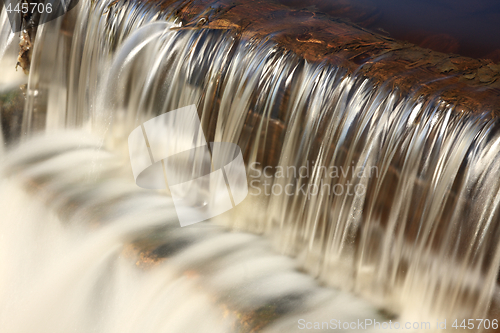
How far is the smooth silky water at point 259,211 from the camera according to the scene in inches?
67.6

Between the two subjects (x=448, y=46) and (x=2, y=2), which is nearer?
(x=448, y=46)

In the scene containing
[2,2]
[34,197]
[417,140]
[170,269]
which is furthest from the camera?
[2,2]

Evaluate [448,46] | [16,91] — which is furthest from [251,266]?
[16,91]

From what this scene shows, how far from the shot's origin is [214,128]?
238 cm

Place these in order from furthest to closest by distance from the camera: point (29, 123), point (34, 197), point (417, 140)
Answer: point (29, 123)
point (34, 197)
point (417, 140)

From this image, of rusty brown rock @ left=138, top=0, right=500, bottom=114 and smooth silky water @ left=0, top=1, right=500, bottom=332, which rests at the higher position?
rusty brown rock @ left=138, top=0, right=500, bottom=114

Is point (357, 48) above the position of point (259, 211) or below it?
above

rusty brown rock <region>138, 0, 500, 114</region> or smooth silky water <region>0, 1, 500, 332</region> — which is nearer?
smooth silky water <region>0, 1, 500, 332</region>

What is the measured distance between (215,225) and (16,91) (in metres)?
2.05

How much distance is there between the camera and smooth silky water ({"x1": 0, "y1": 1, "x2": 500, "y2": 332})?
172 centimetres

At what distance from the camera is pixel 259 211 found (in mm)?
2266

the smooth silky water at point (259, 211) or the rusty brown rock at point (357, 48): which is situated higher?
the rusty brown rock at point (357, 48)

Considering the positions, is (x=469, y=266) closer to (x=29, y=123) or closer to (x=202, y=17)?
(x=202, y=17)

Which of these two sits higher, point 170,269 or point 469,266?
point 469,266
